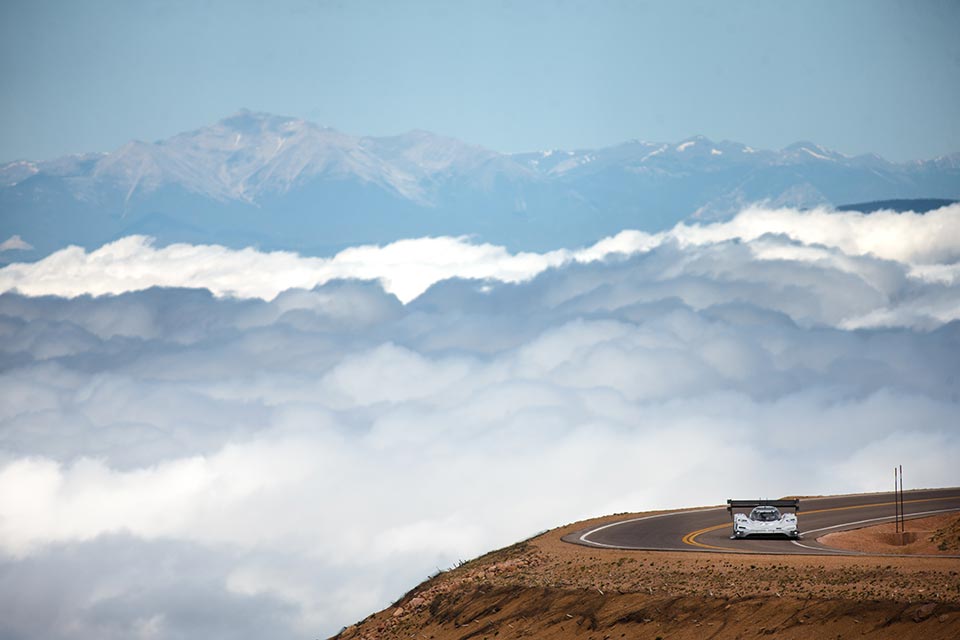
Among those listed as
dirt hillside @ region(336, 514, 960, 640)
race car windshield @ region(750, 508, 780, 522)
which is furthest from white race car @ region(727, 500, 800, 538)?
A: dirt hillside @ region(336, 514, 960, 640)

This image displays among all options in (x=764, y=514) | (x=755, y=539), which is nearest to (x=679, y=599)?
(x=755, y=539)

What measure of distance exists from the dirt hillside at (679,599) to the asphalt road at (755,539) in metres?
3.04

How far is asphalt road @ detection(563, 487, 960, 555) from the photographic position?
55094 mm

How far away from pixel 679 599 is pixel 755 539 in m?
16.7

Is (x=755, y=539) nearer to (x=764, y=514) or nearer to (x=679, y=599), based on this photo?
(x=764, y=514)

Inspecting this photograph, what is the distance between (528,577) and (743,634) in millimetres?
15760

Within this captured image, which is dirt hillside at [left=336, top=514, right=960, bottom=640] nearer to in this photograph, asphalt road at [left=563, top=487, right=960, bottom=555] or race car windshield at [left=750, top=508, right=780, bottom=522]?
asphalt road at [left=563, top=487, right=960, bottom=555]

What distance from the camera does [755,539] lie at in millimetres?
57219

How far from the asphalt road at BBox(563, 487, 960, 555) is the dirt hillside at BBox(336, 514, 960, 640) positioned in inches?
120

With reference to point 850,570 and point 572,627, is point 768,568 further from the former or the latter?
point 572,627

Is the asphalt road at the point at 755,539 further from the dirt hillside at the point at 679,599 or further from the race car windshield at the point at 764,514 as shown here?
the dirt hillside at the point at 679,599

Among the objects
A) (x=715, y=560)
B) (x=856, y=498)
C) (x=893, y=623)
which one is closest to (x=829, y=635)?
(x=893, y=623)

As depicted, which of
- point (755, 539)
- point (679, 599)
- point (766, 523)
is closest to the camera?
point (679, 599)

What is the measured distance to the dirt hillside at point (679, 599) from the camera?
3622 centimetres
